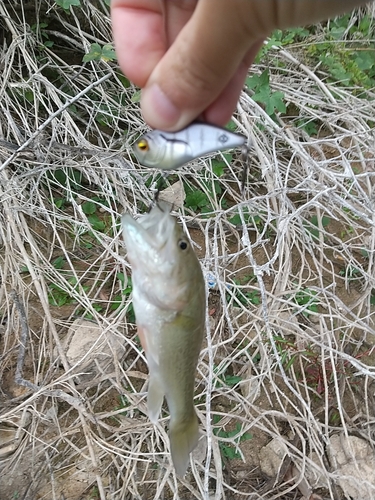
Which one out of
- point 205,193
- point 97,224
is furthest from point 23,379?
point 205,193

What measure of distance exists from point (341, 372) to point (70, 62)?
2.69 meters

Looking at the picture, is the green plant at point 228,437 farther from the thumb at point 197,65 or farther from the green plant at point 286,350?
the thumb at point 197,65

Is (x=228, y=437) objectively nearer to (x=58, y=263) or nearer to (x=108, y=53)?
(x=58, y=263)

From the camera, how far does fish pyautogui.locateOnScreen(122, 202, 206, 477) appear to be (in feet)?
4.14

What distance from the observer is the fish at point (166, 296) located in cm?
126

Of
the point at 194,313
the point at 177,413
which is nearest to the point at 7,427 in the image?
the point at 177,413

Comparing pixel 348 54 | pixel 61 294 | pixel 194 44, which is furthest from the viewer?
pixel 348 54

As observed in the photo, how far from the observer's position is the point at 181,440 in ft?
4.61

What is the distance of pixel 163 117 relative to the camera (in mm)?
1225

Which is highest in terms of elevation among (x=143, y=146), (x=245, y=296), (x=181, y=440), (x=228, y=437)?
(x=143, y=146)

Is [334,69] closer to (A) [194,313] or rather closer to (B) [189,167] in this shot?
(B) [189,167]

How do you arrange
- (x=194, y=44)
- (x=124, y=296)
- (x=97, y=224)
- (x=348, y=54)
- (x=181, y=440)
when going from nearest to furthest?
(x=194, y=44), (x=181, y=440), (x=124, y=296), (x=97, y=224), (x=348, y=54)

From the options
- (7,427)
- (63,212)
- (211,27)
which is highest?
(211,27)

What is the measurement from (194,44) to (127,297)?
1.90 m
